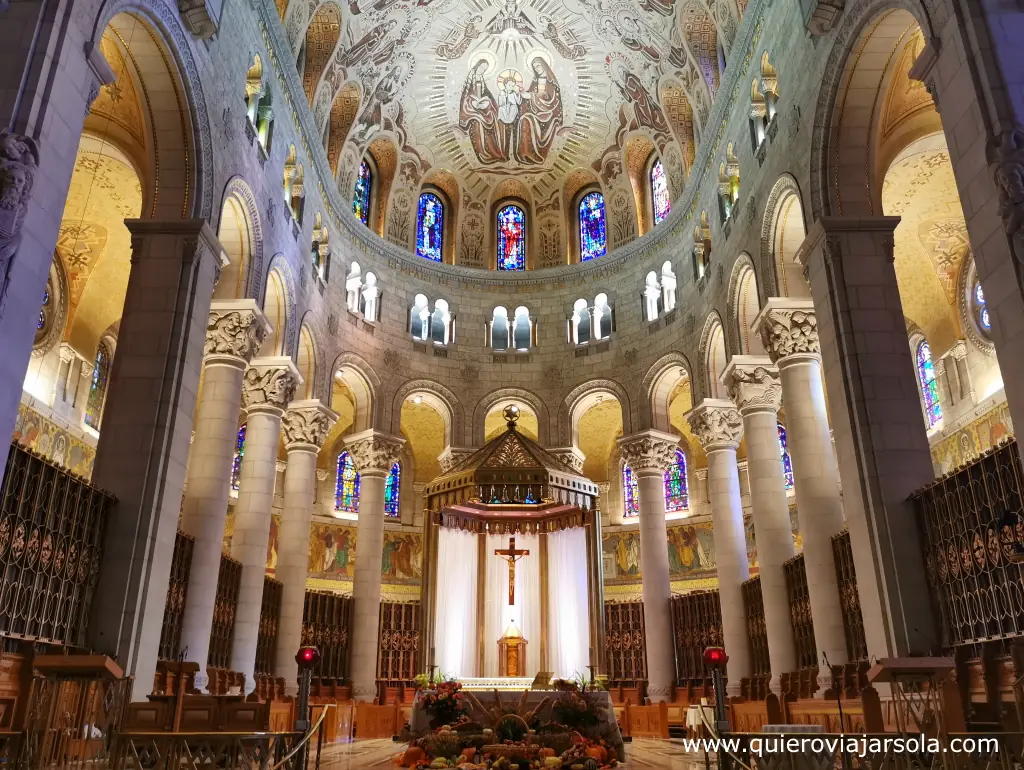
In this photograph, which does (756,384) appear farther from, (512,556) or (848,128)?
(512,556)

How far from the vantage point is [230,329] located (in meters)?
15.4

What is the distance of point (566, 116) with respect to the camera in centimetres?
2673

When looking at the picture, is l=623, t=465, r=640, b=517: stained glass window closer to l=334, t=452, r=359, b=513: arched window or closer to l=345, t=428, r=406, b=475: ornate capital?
l=334, t=452, r=359, b=513: arched window

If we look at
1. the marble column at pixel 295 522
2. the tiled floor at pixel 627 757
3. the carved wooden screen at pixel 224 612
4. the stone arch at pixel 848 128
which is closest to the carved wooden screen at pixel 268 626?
the marble column at pixel 295 522

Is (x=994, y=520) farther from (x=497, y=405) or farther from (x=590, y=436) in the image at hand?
(x=590, y=436)

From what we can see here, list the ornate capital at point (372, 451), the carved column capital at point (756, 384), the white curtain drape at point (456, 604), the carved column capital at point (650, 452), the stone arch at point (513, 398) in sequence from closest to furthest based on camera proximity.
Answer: the carved column capital at point (756, 384), the white curtain drape at point (456, 604), the carved column capital at point (650, 452), the ornate capital at point (372, 451), the stone arch at point (513, 398)

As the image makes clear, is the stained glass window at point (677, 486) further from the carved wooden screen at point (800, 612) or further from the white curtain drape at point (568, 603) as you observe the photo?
the carved wooden screen at point (800, 612)

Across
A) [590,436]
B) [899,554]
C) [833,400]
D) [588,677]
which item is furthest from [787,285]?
[590,436]

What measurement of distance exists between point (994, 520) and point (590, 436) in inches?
870

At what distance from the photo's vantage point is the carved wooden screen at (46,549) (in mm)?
8844

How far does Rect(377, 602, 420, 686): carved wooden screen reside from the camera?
2438cm

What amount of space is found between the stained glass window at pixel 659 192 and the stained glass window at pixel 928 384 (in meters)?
8.32

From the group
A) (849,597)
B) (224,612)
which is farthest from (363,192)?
(849,597)

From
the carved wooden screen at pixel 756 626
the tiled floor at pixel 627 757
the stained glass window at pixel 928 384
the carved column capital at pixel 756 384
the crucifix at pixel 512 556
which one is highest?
the stained glass window at pixel 928 384
